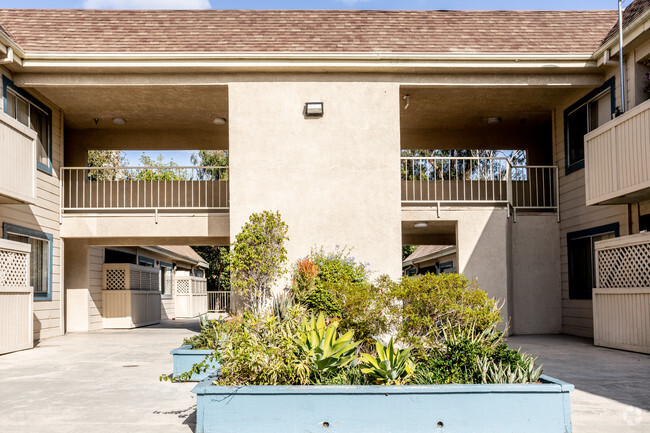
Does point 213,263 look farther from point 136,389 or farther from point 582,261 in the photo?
point 136,389

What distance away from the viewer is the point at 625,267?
10805 mm

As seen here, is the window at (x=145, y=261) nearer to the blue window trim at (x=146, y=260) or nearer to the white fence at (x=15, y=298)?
the blue window trim at (x=146, y=260)

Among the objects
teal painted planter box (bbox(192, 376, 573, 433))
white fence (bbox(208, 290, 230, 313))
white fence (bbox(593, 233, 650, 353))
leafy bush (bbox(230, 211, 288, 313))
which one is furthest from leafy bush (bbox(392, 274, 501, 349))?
white fence (bbox(208, 290, 230, 313))

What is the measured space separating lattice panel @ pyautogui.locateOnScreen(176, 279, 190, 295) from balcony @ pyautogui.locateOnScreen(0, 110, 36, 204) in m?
17.5

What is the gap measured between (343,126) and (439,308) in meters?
6.78

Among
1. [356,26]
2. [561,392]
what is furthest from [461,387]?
[356,26]

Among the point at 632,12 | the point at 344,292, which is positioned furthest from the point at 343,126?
the point at 632,12

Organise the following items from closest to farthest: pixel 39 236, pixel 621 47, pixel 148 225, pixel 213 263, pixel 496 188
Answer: pixel 621 47
pixel 39 236
pixel 148 225
pixel 496 188
pixel 213 263

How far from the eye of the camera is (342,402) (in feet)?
16.9

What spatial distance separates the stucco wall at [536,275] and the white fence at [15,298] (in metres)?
10.1

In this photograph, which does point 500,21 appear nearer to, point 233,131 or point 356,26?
point 356,26

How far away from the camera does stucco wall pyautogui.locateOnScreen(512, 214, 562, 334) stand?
1428cm

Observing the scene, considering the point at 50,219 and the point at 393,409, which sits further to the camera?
the point at 50,219

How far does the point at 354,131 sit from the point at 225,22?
4255 millimetres
